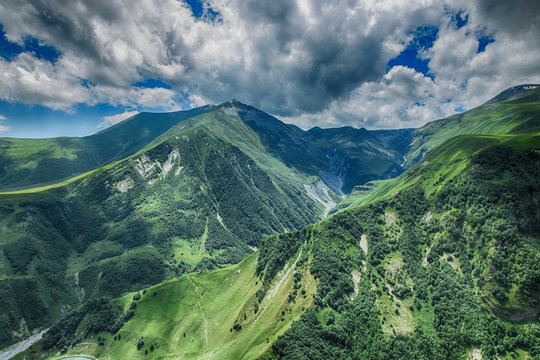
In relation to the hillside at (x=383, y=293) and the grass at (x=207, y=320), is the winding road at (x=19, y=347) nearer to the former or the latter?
the hillside at (x=383, y=293)

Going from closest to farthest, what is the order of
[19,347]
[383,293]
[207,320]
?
[383,293], [207,320], [19,347]

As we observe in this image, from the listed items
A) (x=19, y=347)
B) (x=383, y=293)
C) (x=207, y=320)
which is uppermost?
(x=19, y=347)

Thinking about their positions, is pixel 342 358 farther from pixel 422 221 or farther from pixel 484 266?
pixel 422 221

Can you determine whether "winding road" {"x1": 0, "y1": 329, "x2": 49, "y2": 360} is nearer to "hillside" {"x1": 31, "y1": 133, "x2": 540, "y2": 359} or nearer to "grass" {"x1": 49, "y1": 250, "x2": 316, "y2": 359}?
"hillside" {"x1": 31, "y1": 133, "x2": 540, "y2": 359}

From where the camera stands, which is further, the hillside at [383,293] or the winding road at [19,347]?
the winding road at [19,347]

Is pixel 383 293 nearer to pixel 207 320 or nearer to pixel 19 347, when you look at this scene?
pixel 207 320

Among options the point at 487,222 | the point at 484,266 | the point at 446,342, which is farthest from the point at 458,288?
the point at 487,222

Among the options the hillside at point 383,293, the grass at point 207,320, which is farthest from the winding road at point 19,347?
the grass at point 207,320

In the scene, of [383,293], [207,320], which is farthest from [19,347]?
[383,293]

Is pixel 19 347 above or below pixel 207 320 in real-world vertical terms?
above

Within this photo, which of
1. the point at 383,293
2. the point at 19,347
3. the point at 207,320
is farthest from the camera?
the point at 19,347
